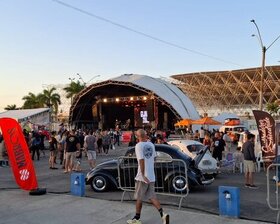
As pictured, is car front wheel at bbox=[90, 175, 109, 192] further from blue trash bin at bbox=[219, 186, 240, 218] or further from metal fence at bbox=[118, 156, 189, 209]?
blue trash bin at bbox=[219, 186, 240, 218]

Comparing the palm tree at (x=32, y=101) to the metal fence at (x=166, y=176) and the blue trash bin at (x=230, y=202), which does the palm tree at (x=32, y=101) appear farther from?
the blue trash bin at (x=230, y=202)

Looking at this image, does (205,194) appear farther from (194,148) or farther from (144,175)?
(194,148)

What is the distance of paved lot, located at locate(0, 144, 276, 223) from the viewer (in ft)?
27.7

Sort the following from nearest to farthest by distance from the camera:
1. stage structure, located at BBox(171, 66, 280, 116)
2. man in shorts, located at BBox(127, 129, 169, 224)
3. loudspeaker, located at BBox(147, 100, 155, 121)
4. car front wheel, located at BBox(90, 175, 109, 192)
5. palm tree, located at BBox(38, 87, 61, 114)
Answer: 1. man in shorts, located at BBox(127, 129, 169, 224)
2. car front wheel, located at BBox(90, 175, 109, 192)
3. loudspeaker, located at BBox(147, 100, 155, 121)
4. palm tree, located at BBox(38, 87, 61, 114)
5. stage structure, located at BBox(171, 66, 280, 116)

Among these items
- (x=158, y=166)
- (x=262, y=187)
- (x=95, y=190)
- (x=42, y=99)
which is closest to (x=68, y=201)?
(x=95, y=190)

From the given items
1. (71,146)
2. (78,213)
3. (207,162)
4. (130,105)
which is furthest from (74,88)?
(78,213)

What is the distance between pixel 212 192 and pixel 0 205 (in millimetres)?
5495

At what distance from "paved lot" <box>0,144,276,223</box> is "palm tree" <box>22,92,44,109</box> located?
2844 inches

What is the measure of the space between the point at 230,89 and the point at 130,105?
48.6m

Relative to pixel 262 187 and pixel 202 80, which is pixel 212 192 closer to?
pixel 262 187

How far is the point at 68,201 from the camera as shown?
31.2ft

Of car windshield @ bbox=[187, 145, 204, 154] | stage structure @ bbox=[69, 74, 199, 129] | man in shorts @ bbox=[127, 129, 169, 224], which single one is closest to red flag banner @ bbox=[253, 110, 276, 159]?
car windshield @ bbox=[187, 145, 204, 154]

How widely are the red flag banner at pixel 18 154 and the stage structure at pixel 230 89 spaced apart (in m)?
80.8

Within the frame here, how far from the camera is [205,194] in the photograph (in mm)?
10711
